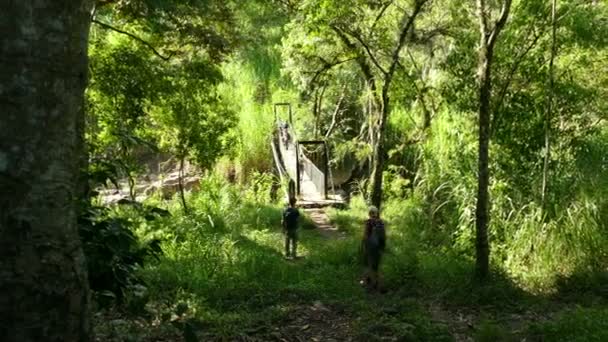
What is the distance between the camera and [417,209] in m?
10.5

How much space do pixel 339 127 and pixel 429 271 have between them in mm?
11576

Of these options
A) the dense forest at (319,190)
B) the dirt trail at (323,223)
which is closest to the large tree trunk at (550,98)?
the dense forest at (319,190)

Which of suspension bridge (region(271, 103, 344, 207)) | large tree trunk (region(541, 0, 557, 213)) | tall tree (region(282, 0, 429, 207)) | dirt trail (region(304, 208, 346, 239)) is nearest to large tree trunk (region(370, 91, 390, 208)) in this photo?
tall tree (region(282, 0, 429, 207))

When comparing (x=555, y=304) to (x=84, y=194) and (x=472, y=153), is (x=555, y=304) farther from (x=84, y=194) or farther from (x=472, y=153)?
(x=84, y=194)

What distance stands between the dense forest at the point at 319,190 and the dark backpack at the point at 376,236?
10 cm

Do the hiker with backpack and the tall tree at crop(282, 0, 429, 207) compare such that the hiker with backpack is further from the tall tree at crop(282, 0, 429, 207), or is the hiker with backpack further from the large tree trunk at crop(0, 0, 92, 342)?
the large tree trunk at crop(0, 0, 92, 342)

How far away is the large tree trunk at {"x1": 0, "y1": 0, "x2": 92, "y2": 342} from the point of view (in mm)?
1803

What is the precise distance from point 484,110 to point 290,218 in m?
3.38

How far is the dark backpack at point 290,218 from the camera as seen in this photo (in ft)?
28.3

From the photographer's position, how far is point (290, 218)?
8625 millimetres

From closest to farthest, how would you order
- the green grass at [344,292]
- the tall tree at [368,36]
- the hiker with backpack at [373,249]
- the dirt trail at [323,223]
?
1. the green grass at [344,292]
2. the hiker with backpack at [373,249]
3. the tall tree at [368,36]
4. the dirt trail at [323,223]

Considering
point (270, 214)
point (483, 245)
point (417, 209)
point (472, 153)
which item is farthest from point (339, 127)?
point (483, 245)

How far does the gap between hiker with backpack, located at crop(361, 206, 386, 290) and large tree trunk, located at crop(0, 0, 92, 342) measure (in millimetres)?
5027

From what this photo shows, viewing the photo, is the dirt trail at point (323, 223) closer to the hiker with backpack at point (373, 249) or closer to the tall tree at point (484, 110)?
the hiker with backpack at point (373, 249)
